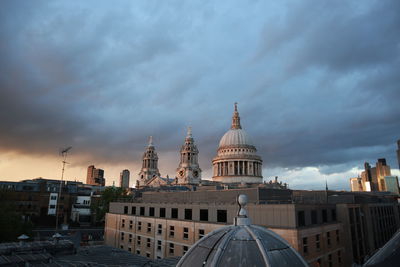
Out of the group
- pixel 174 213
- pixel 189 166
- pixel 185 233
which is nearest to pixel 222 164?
pixel 189 166

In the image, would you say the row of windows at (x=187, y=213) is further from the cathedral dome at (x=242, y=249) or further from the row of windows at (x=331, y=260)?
the cathedral dome at (x=242, y=249)

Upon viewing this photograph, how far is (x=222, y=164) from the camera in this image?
125438 mm

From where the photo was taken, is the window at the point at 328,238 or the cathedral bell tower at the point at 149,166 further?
the cathedral bell tower at the point at 149,166

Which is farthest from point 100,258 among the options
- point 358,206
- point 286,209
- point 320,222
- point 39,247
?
point 358,206

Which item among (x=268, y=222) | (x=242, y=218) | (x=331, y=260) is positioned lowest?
(x=331, y=260)

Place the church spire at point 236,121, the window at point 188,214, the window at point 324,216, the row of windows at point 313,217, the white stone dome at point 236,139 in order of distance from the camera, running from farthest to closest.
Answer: the church spire at point 236,121 → the white stone dome at point 236,139 → the window at point 188,214 → the window at point 324,216 → the row of windows at point 313,217

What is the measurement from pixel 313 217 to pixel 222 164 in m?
90.4

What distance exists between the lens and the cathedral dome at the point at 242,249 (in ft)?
22.8

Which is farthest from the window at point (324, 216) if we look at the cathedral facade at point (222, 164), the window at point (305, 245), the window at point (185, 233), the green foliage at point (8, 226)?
the cathedral facade at point (222, 164)

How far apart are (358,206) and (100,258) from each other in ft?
135

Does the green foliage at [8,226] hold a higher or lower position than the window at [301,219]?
lower

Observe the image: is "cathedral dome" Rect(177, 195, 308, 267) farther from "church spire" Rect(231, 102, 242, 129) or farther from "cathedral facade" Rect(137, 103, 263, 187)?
"church spire" Rect(231, 102, 242, 129)

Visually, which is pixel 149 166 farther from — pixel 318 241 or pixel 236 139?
pixel 318 241

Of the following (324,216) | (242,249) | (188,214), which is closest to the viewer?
(242,249)
